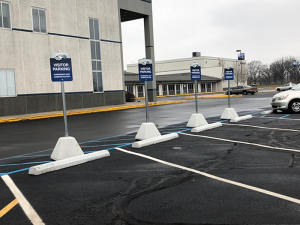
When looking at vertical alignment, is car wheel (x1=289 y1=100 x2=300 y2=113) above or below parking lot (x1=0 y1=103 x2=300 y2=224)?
above

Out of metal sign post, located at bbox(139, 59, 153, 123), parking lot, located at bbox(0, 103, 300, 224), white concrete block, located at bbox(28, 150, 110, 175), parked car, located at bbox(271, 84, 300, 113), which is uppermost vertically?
metal sign post, located at bbox(139, 59, 153, 123)

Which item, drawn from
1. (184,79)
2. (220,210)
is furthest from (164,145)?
(184,79)

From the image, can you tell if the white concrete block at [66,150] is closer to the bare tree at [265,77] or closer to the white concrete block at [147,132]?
the white concrete block at [147,132]

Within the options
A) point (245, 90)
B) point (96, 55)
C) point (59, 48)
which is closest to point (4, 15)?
point (59, 48)

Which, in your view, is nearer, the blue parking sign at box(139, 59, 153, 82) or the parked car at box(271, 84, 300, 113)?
the blue parking sign at box(139, 59, 153, 82)

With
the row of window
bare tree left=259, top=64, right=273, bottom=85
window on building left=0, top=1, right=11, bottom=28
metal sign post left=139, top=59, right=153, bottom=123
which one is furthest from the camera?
bare tree left=259, top=64, right=273, bottom=85

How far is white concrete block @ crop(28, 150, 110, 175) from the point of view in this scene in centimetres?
606

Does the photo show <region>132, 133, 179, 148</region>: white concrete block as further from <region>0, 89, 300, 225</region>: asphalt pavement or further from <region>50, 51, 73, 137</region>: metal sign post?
<region>50, 51, 73, 137</region>: metal sign post

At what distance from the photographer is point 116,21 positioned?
28.2m

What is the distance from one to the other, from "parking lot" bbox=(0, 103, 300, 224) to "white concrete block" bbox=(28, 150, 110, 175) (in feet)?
0.54

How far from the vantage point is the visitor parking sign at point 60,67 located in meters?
7.30

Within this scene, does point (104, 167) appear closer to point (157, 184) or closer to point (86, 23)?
point (157, 184)

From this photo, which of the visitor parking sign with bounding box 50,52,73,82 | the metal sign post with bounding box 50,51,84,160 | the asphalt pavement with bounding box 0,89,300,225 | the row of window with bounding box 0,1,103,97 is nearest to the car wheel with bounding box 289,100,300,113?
the asphalt pavement with bounding box 0,89,300,225

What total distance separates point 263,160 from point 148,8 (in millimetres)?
27911
